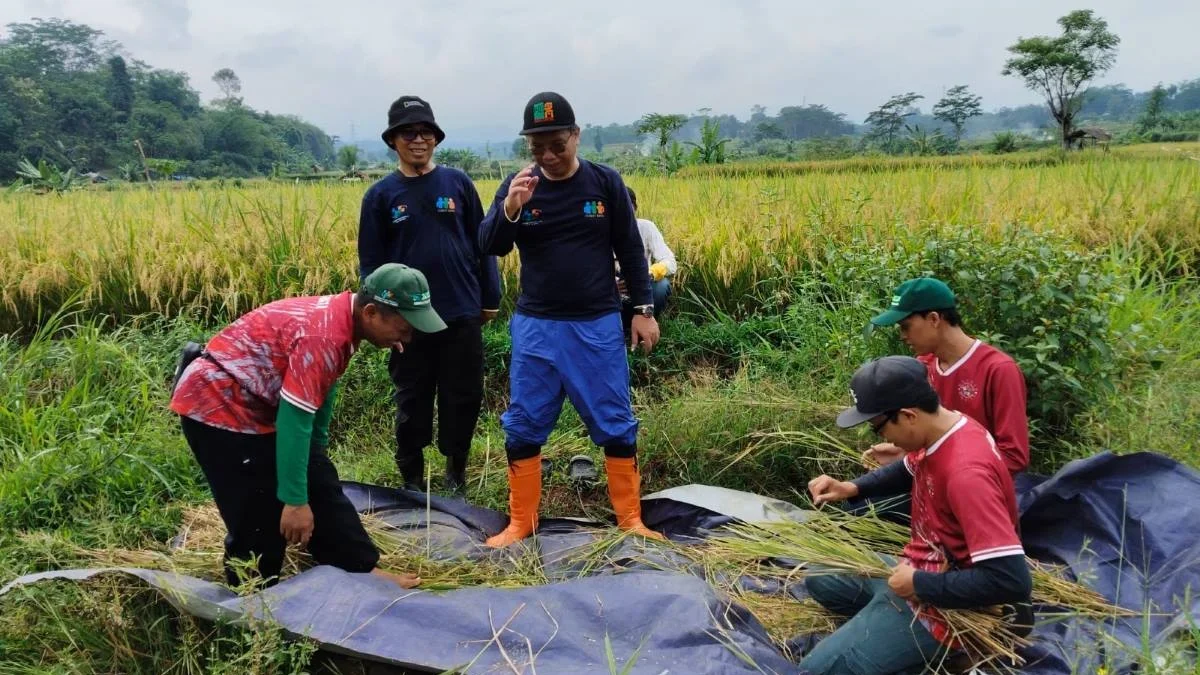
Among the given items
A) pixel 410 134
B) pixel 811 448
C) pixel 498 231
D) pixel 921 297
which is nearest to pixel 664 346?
pixel 811 448

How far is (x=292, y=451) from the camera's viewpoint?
6.82 feet

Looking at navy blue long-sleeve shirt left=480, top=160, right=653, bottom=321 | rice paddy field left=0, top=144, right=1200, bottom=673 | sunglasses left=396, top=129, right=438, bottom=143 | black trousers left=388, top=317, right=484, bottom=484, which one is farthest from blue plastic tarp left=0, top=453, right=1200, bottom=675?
sunglasses left=396, top=129, right=438, bottom=143

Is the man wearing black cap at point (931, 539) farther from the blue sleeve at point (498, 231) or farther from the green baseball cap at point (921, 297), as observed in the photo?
the blue sleeve at point (498, 231)

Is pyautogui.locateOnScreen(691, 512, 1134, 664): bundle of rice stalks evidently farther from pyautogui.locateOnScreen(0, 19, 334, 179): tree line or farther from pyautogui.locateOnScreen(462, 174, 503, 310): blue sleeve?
pyautogui.locateOnScreen(0, 19, 334, 179): tree line

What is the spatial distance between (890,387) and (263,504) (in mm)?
1824

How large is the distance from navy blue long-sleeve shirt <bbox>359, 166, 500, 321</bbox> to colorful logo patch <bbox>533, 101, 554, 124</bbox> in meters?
0.73

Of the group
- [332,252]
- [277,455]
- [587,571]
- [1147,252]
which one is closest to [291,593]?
[277,455]

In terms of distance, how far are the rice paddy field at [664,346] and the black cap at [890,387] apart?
3.99 ft

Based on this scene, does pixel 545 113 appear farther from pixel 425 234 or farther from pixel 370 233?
pixel 370 233

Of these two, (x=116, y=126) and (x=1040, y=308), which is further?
(x=116, y=126)

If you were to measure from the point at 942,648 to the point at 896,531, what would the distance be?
575 mm

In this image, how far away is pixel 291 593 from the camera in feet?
6.81

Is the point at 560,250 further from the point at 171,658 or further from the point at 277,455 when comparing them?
the point at 171,658

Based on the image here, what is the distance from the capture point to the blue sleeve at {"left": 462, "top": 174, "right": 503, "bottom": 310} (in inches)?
133
